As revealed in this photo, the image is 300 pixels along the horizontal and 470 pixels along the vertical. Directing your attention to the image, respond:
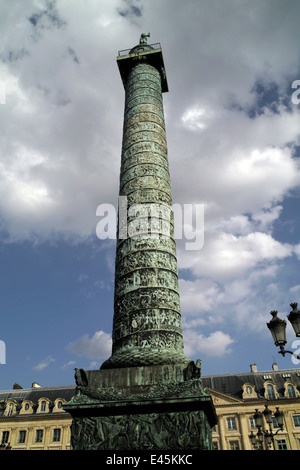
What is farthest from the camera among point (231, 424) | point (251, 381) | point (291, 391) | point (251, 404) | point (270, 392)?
point (251, 381)

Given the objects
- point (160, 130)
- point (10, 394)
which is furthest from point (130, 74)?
point (10, 394)

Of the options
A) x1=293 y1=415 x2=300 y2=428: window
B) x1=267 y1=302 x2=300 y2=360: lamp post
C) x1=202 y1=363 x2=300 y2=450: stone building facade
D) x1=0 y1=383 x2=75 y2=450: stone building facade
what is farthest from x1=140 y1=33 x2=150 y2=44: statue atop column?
x1=293 y1=415 x2=300 y2=428: window

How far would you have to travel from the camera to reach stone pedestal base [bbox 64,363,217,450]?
454 centimetres

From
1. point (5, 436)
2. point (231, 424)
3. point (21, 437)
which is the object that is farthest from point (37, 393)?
point (231, 424)

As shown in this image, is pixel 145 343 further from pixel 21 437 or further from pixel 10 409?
pixel 10 409

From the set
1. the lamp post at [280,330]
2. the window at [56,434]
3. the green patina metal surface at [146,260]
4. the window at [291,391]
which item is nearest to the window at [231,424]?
the window at [291,391]

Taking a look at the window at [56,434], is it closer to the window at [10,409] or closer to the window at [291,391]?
the window at [10,409]

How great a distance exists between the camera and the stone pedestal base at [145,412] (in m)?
4.54

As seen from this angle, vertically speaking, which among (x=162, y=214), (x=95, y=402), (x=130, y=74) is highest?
(x=130, y=74)

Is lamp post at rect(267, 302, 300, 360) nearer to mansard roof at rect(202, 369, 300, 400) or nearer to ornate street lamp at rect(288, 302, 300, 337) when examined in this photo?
ornate street lamp at rect(288, 302, 300, 337)

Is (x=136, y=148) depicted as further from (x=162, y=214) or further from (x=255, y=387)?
(x=255, y=387)

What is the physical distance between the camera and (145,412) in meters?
4.71
